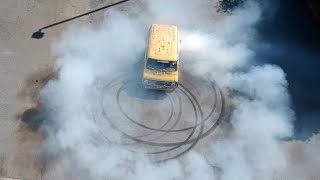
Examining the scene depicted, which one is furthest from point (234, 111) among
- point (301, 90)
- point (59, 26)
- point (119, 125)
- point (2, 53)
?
A: point (2, 53)

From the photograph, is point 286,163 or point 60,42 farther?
point 60,42

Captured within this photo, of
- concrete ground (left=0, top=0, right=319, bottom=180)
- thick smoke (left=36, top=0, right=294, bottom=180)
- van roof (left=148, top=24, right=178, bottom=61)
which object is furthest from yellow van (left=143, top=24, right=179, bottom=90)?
thick smoke (left=36, top=0, right=294, bottom=180)

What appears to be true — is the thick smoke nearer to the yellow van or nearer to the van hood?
the yellow van

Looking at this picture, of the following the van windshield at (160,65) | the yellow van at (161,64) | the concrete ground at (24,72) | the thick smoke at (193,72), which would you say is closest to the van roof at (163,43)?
the yellow van at (161,64)

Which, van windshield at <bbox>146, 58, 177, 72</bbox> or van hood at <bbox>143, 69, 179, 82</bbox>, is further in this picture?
van windshield at <bbox>146, 58, 177, 72</bbox>

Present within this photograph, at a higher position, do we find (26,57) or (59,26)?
(59,26)

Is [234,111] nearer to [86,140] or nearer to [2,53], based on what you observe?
[86,140]

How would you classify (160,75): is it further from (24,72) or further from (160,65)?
(24,72)
